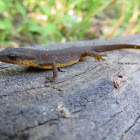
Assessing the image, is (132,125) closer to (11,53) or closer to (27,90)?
(27,90)

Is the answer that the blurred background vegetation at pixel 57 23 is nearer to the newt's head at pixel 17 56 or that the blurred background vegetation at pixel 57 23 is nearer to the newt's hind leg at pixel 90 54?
the newt's hind leg at pixel 90 54

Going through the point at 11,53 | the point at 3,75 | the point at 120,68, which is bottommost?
the point at 3,75

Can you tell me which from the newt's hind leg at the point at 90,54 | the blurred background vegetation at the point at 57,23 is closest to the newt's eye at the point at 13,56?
the newt's hind leg at the point at 90,54

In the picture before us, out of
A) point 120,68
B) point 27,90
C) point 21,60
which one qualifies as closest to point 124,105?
point 120,68

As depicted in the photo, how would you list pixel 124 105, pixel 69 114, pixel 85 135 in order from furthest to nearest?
pixel 124 105, pixel 69 114, pixel 85 135

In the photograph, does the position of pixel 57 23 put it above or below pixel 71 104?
above

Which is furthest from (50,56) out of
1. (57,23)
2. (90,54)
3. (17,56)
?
(57,23)

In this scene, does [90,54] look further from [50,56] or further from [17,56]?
[17,56]
